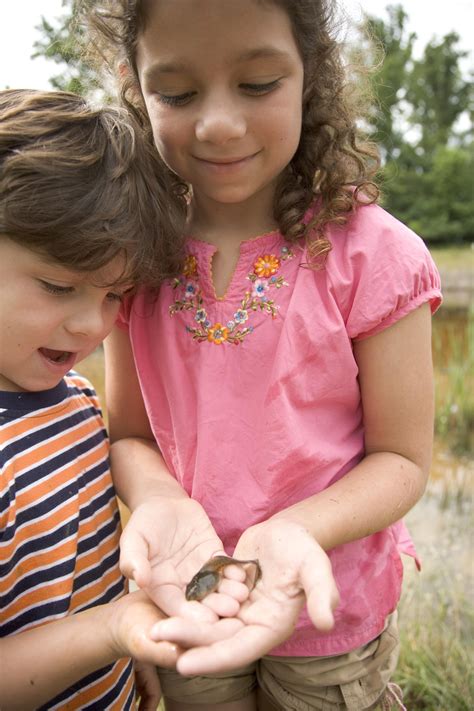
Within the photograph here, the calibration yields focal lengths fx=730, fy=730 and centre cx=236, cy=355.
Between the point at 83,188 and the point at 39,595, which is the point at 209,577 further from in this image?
the point at 83,188

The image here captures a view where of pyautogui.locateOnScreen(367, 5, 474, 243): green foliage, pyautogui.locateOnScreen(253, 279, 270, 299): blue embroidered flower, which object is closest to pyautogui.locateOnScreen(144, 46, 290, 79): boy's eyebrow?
pyautogui.locateOnScreen(253, 279, 270, 299): blue embroidered flower

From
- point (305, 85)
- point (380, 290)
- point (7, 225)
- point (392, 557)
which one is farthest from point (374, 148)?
point (392, 557)

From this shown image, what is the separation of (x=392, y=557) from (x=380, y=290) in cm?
73

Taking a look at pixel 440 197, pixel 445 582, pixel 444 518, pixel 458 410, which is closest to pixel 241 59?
pixel 445 582

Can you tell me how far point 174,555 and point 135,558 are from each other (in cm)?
21

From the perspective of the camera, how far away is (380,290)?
5.22ft

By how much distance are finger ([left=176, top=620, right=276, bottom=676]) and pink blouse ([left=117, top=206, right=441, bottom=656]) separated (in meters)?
0.49

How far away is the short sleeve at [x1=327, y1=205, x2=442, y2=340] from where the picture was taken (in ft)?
5.24

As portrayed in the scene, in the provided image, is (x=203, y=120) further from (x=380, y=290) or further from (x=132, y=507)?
(x=132, y=507)

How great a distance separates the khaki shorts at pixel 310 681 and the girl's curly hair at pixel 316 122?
3.21 feet

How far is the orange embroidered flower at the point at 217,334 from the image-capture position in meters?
1.73

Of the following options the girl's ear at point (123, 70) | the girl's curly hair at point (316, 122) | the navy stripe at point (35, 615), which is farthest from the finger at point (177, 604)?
the girl's ear at point (123, 70)

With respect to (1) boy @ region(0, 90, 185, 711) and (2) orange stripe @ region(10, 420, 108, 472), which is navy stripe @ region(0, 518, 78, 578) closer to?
(1) boy @ region(0, 90, 185, 711)

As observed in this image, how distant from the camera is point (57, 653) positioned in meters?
A: 1.53
